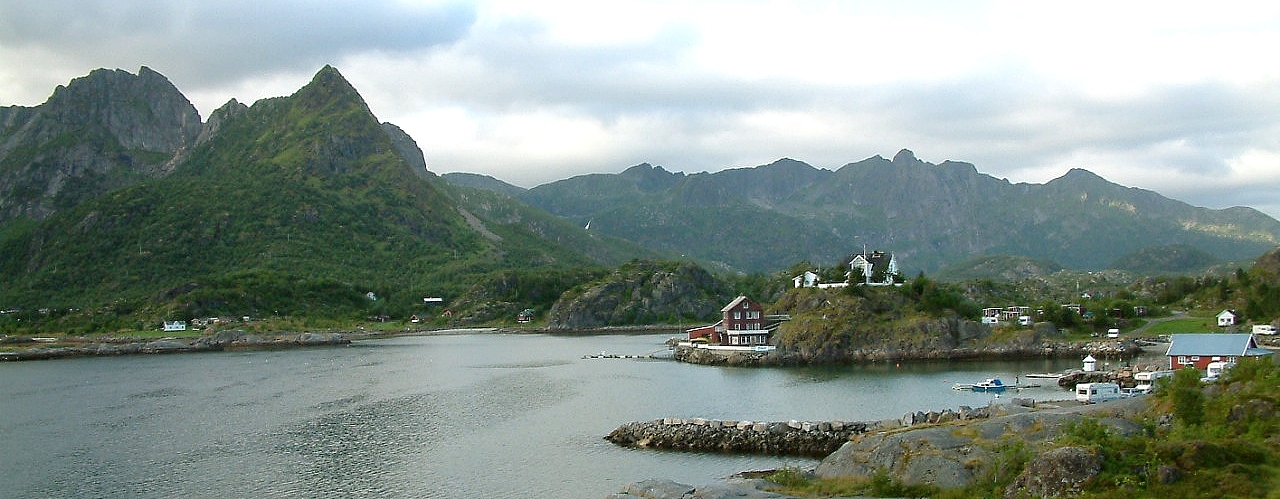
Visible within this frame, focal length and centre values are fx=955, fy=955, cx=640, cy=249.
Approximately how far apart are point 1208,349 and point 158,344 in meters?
127

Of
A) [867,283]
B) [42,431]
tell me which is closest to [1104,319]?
[867,283]

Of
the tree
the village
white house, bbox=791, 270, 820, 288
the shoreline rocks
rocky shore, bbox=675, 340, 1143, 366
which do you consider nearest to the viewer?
the tree

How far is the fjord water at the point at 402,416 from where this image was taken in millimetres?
42031

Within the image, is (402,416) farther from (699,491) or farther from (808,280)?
(808,280)

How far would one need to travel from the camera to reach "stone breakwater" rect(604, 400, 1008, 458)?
4425 centimetres

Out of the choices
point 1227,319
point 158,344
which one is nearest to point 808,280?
point 1227,319

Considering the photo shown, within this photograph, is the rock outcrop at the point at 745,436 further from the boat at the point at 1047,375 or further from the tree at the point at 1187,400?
the boat at the point at 1047,375

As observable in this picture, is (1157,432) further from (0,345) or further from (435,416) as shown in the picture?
(0,345)

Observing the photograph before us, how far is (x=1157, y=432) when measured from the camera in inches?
1211

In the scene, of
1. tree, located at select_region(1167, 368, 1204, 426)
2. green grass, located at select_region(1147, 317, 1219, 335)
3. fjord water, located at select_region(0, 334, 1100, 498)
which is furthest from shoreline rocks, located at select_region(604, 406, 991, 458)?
green grass, located at select_region(1147, 317, 1219, 335)

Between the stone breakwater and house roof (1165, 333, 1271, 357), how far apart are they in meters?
32.3

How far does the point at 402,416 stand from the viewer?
61969 millimetres

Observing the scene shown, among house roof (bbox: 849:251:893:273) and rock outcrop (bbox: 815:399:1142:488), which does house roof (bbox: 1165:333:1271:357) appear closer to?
rock outcrop (bbox: 815:399:1142:488)

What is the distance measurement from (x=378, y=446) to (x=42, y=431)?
24391 mm
